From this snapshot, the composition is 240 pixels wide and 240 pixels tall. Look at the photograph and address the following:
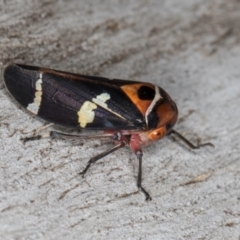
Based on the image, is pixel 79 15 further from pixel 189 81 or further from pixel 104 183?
pixel 104 183

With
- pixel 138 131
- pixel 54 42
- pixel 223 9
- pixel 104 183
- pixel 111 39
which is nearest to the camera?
pixel 104 183

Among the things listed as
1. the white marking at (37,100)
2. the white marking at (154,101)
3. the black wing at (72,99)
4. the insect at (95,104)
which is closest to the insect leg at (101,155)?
the insect at (95,104)

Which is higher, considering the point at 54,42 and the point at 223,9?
the point at 54,42

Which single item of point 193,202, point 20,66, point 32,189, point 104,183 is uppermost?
point 20,66

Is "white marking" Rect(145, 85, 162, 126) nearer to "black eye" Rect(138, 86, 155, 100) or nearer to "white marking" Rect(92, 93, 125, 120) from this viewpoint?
"black eye" Rect(138, 86, 155, 100)

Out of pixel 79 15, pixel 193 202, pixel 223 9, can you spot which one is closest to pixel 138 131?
pixel 193 202

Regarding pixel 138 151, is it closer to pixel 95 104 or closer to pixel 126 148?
pixel 126 148

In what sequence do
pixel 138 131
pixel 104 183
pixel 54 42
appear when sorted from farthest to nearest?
pixel 54 42, pixel 138 131, pixel 104 183

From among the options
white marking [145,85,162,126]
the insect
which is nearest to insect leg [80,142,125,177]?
the insect
